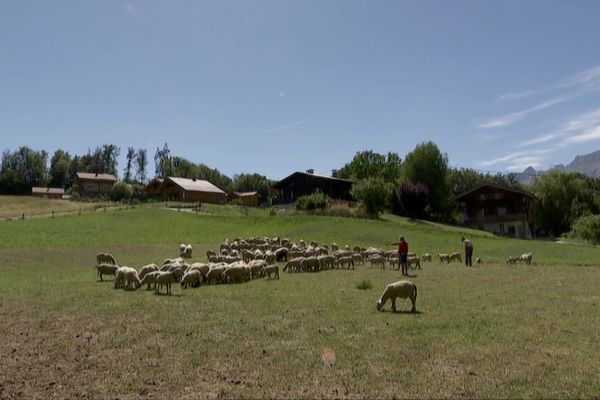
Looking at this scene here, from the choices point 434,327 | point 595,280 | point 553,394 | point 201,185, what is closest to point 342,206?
point 201,185

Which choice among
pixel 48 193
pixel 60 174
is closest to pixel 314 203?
pixel 48 193

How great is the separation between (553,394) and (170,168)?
15505 centimetres

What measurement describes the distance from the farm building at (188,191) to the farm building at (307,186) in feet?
52.3

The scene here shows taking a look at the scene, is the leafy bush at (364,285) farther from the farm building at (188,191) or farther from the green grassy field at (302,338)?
the farm building at (188,191)

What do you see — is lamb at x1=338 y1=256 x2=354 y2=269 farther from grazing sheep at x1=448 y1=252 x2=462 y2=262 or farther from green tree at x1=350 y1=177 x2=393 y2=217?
green tree at x1=350 y1=177 x2=393 y2=217

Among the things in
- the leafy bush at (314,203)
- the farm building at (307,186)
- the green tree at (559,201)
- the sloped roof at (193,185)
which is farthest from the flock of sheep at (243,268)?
the sloped roof at (193,185)

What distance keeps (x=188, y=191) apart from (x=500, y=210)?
2295 inches

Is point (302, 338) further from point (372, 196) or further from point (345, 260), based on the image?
point (372, 196)

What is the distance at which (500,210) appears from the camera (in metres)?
85.4

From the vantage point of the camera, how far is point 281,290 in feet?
69.3

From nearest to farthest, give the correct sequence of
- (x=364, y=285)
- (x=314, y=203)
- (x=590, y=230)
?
1. (x=364, y=285)
2. (x=590, y=230)
3. (x=314, y=203)

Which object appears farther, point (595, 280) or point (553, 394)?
point (595, 280)

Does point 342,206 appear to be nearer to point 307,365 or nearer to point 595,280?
point 595,280

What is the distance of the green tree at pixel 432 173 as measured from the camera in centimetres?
9075
